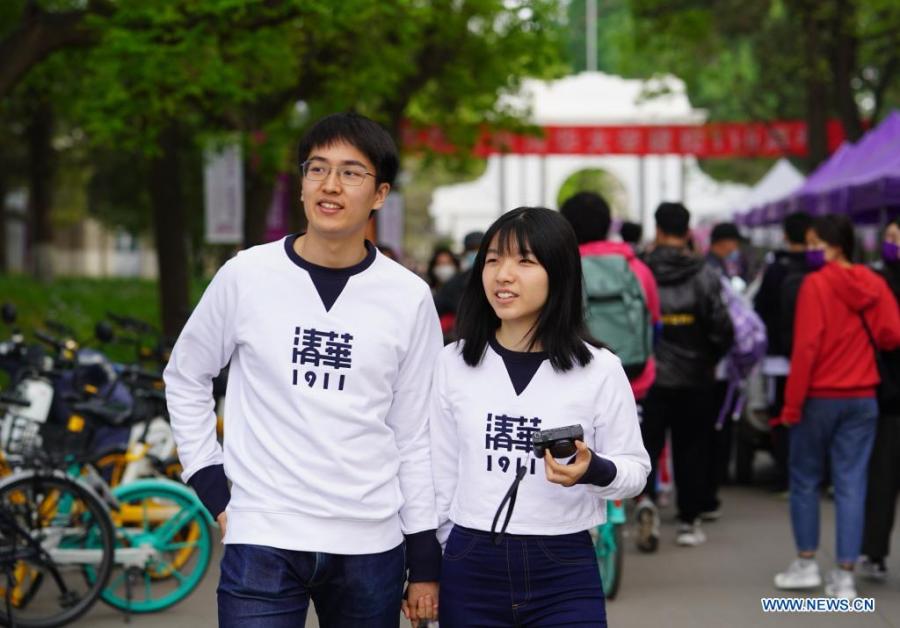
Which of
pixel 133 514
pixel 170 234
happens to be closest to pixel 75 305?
pixel 170 234

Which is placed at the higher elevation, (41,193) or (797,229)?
(41,193)

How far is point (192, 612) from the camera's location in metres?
7.36

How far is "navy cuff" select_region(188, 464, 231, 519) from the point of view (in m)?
3.62

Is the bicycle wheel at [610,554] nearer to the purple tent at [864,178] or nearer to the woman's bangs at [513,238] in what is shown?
the woman's bangs at [513,238]

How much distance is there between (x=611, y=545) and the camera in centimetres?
737

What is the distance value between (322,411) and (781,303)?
22.1 ft

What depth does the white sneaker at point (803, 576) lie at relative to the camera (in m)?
7.71

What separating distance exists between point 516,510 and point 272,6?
10165mm

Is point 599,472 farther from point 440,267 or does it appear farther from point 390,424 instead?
point 440,267

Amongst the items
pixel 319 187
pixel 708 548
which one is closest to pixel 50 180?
pixel 708 548

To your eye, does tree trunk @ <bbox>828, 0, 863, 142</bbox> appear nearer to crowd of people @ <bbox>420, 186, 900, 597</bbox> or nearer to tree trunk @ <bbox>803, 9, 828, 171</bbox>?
tree trunk @ <bbox>803, 9, 828, 171</bbox>

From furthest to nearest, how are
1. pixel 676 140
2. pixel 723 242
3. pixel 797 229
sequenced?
1. pixel 676 140
2. pixel 723 242
3. pixel 797 229

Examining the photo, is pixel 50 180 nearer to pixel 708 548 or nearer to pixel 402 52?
pixel 402 52

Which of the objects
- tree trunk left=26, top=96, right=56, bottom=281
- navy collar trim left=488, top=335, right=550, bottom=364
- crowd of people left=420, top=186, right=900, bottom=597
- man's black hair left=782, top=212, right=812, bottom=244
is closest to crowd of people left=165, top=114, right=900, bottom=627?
navy collar trim left=488, top=335, right=550, bottom=364
